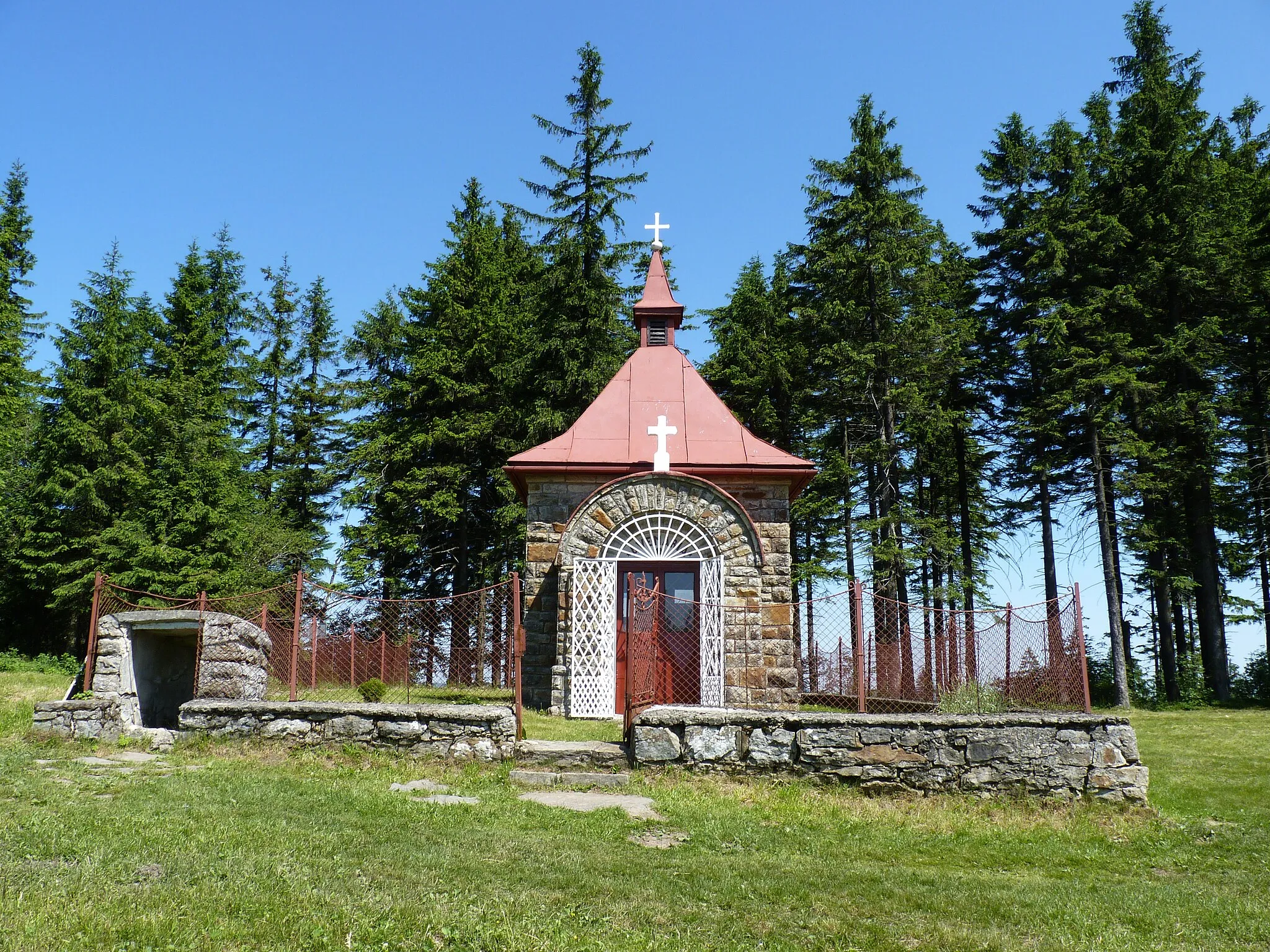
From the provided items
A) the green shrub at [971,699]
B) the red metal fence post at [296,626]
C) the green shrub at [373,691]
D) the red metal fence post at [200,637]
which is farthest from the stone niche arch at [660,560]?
the red metal fence post at [200,637]

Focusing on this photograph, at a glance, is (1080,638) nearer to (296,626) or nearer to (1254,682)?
(296,626)

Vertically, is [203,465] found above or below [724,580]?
above

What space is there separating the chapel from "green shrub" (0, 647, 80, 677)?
8.36m

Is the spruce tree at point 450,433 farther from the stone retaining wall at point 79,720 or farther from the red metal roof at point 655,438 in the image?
the stone retaining wall at point 79,720

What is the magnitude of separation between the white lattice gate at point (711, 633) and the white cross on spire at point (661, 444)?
1619 mm

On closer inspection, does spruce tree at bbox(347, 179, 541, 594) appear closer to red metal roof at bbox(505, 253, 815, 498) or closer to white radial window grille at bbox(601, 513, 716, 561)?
red metal roof at bbox(505, 253, 815, 498)

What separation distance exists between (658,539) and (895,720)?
579cm

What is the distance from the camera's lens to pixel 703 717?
8562 mm

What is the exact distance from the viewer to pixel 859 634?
9.21m

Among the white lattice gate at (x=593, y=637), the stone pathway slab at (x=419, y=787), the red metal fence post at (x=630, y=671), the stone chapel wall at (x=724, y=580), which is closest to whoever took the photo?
the stone pathway slab at (x=419, y=787)

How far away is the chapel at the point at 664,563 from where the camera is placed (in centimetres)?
1320

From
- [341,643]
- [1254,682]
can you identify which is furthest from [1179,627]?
[341,643]

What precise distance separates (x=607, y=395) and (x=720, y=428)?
2.11 meters

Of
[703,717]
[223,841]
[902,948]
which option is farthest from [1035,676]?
[223,841]
